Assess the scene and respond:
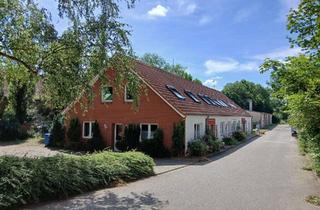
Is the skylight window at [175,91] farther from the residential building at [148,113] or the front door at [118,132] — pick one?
the front door at [118,132]

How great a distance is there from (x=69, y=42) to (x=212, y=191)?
6.60m

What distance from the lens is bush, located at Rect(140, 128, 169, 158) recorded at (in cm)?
2036

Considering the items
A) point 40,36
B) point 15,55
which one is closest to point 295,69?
point 40,36

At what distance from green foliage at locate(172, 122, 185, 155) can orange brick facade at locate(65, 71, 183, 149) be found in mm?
368

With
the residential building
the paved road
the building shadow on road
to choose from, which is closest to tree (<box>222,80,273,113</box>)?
the residential building

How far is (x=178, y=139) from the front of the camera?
2030 cm

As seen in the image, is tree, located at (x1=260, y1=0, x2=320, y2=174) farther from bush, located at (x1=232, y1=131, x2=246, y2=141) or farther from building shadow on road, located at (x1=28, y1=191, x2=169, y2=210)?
bush, located at (x1=232, y1=131, x2=246, y2=141)

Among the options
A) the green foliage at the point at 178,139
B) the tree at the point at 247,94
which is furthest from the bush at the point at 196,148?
the tree at the point at 247,94

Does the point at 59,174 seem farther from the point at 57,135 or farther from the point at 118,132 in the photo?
the point at 57,135

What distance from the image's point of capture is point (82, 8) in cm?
1110

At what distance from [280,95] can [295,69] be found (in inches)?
60.5

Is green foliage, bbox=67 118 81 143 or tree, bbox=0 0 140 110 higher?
tree, bbox=0 0 140 110

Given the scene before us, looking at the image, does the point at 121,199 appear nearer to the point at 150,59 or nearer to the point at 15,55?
the point at 15,55

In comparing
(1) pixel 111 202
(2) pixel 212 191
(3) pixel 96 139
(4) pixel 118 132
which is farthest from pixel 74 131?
(1) pixel 111 202
